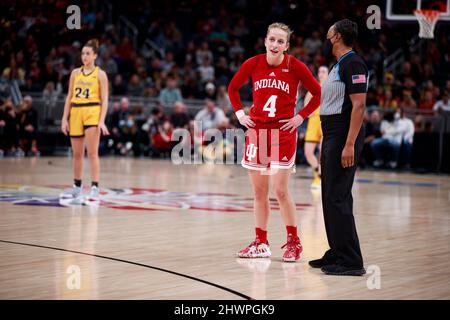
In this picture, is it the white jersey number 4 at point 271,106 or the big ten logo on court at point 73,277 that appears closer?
the big ten logo on court at point 73,277

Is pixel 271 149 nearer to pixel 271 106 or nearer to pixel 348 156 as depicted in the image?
pixel 271 106

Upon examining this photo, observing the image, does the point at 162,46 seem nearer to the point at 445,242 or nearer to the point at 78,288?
the point at 445,242

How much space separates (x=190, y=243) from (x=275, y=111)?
1.58 metres

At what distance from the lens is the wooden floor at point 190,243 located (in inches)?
215

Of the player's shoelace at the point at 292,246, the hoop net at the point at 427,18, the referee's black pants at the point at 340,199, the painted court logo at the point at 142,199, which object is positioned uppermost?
the hoop net at the point at 427,18

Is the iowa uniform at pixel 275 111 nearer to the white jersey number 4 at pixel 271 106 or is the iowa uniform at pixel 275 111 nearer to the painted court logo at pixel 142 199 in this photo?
the white jersey number 4 at pixel 271 106

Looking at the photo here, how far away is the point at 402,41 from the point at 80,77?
1385 cm

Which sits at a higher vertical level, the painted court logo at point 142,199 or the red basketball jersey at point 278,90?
the red basketball jersey at point 278,90

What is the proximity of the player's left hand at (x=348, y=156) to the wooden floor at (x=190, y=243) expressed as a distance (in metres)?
0.84

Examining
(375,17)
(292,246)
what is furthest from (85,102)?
(375,17)

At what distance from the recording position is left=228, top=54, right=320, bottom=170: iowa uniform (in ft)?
22.1

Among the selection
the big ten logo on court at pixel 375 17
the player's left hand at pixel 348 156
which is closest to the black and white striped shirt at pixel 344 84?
Result: the player's left hand at pixel 348 156

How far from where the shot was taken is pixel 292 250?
6.71m

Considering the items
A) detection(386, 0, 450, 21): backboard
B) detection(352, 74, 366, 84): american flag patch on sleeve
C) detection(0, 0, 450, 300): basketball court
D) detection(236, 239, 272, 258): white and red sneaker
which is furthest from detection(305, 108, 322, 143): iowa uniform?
detection(352, 74, 366, 84): american flag patch on sleeve
